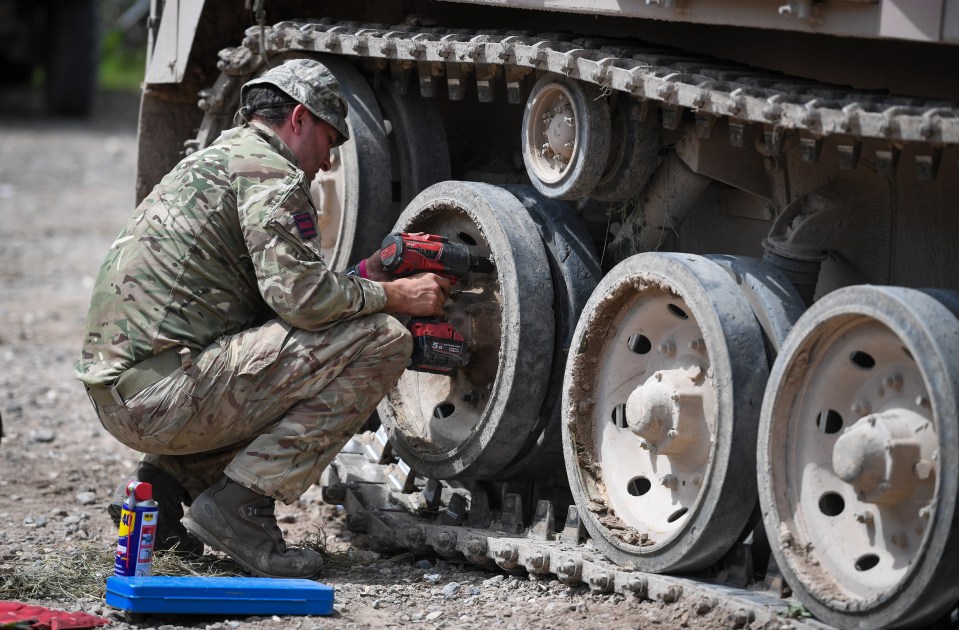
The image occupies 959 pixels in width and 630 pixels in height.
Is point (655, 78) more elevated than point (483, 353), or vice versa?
point (655, 78)

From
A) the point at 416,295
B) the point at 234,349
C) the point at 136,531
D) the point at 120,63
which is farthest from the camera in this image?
the point at 120,63

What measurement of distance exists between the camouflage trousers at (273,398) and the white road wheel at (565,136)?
0.73 metres

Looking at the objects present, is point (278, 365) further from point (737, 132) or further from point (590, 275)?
point (737, 132)

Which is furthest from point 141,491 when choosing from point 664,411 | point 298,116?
point 664,411

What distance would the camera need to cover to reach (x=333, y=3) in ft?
20.9

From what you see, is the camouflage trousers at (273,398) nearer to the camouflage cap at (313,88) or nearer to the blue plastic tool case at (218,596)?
the blue plastic tool case at (218,596)

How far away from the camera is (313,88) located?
16.0 feet

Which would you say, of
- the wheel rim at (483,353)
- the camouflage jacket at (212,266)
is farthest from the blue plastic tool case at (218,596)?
the wheel rim at (483,353)

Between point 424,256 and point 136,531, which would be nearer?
point 136,531

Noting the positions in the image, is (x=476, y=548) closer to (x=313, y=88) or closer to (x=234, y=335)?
(x=234, y=335)

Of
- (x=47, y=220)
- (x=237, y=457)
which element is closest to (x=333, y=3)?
(x=237, y=457)

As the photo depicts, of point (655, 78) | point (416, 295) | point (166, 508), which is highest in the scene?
point (655, 78)

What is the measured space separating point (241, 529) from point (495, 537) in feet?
2.81

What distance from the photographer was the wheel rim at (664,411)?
4.13m
